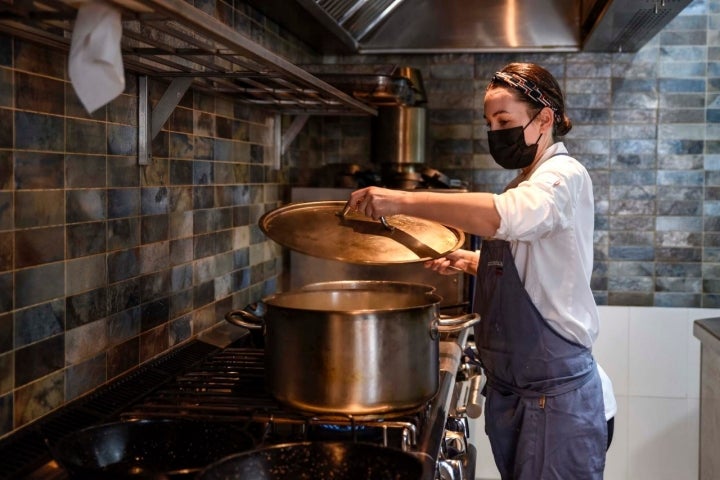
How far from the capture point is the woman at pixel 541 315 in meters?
1.90

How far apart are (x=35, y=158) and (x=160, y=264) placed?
633mm

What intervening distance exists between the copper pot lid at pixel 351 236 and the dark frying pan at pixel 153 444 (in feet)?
1.90

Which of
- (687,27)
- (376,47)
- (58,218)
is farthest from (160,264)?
(687,27)

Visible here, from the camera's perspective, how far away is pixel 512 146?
199 centimetres

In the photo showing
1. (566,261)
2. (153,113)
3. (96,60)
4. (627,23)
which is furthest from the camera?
(627,23)

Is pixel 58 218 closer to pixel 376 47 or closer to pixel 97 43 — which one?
pixel 97 43

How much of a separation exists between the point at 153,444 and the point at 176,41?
1.18 meters

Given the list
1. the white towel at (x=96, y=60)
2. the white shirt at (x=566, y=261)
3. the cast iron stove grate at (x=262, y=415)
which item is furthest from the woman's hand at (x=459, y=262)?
the white towel at (x=96, y=60)

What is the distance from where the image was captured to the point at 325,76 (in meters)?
2.65

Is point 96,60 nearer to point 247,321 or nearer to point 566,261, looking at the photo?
point 247,321

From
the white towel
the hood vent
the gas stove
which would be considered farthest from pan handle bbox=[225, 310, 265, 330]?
the hood vent

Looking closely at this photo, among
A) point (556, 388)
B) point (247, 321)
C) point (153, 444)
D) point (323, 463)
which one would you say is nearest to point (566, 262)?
point (556, 388)

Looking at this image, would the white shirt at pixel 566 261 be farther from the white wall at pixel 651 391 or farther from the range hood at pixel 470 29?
the white wall at pixel 651 391

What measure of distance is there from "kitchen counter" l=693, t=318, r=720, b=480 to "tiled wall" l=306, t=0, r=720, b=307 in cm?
43
